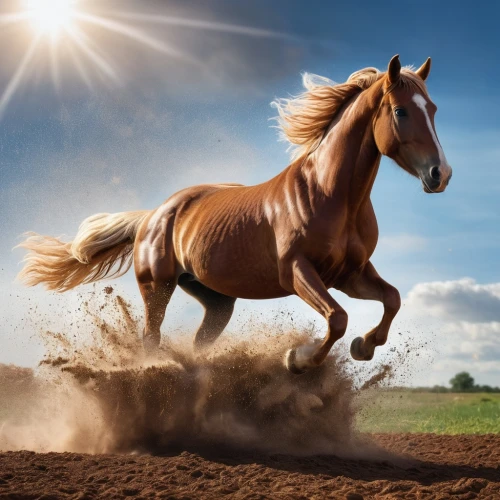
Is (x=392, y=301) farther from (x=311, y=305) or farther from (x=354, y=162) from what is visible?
(x=354, y=162)

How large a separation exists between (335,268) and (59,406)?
124 inches

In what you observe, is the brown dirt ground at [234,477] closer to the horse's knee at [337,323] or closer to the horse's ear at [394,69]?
the horse's knee at [337,323]

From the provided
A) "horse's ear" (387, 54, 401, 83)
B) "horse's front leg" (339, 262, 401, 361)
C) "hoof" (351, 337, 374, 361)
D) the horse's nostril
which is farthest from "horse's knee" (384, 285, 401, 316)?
"horse's ear" (387, 54, 401, 83)

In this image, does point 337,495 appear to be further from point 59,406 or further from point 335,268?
point 59,406

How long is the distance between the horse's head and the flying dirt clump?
2.20 meters

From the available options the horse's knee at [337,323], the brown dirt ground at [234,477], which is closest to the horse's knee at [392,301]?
the horse's knee at [337,323]

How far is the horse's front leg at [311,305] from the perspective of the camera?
16.3 ft

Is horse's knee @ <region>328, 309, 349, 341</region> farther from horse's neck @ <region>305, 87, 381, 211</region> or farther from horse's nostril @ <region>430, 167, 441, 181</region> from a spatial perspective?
horse's nostril @ <region>430, 167, 441, 181</region>

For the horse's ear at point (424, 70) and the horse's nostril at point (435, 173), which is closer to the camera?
the horse's nostril at point (435, 173)

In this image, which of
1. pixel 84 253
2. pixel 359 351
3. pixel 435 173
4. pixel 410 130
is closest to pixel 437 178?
pixel 435 173

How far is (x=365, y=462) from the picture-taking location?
563 cm

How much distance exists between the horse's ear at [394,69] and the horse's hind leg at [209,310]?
2913mm

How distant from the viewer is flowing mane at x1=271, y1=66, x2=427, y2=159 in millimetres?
5691

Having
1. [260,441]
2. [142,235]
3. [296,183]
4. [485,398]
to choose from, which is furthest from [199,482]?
[485,398]
